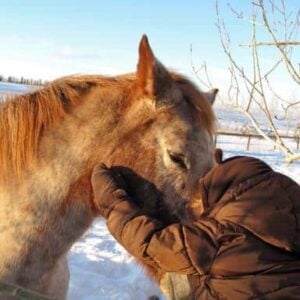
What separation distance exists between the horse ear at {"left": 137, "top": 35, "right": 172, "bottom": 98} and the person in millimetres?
582

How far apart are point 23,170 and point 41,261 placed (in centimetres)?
49

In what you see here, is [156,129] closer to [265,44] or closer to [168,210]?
[168,210]

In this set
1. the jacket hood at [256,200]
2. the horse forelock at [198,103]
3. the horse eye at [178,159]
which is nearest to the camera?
the jacket hood at [256,200]

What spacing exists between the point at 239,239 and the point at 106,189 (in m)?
0.71

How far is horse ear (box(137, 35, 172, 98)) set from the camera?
7.25ft

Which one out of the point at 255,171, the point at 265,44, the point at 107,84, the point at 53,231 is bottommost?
the point at 53,231

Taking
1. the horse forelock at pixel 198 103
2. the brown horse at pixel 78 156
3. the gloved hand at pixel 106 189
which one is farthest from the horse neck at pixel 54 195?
the horse forelock at pixel 198 103

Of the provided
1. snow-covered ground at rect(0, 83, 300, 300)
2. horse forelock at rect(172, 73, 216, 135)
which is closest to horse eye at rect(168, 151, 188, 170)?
horse forelock at rect(172, 73, 216, 135)

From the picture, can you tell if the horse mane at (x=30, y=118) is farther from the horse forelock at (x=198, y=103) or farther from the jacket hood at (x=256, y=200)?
the jacket hood at (x=256, y=200)

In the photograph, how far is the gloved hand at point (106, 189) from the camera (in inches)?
86.5

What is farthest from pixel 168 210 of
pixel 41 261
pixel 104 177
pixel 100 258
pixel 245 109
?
pixel 100 258

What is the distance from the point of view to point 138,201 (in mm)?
2354

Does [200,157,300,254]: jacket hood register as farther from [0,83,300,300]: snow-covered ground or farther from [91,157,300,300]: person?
[0,83,300,300]: snow-covered ground

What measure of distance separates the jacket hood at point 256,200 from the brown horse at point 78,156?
348 millimetres
